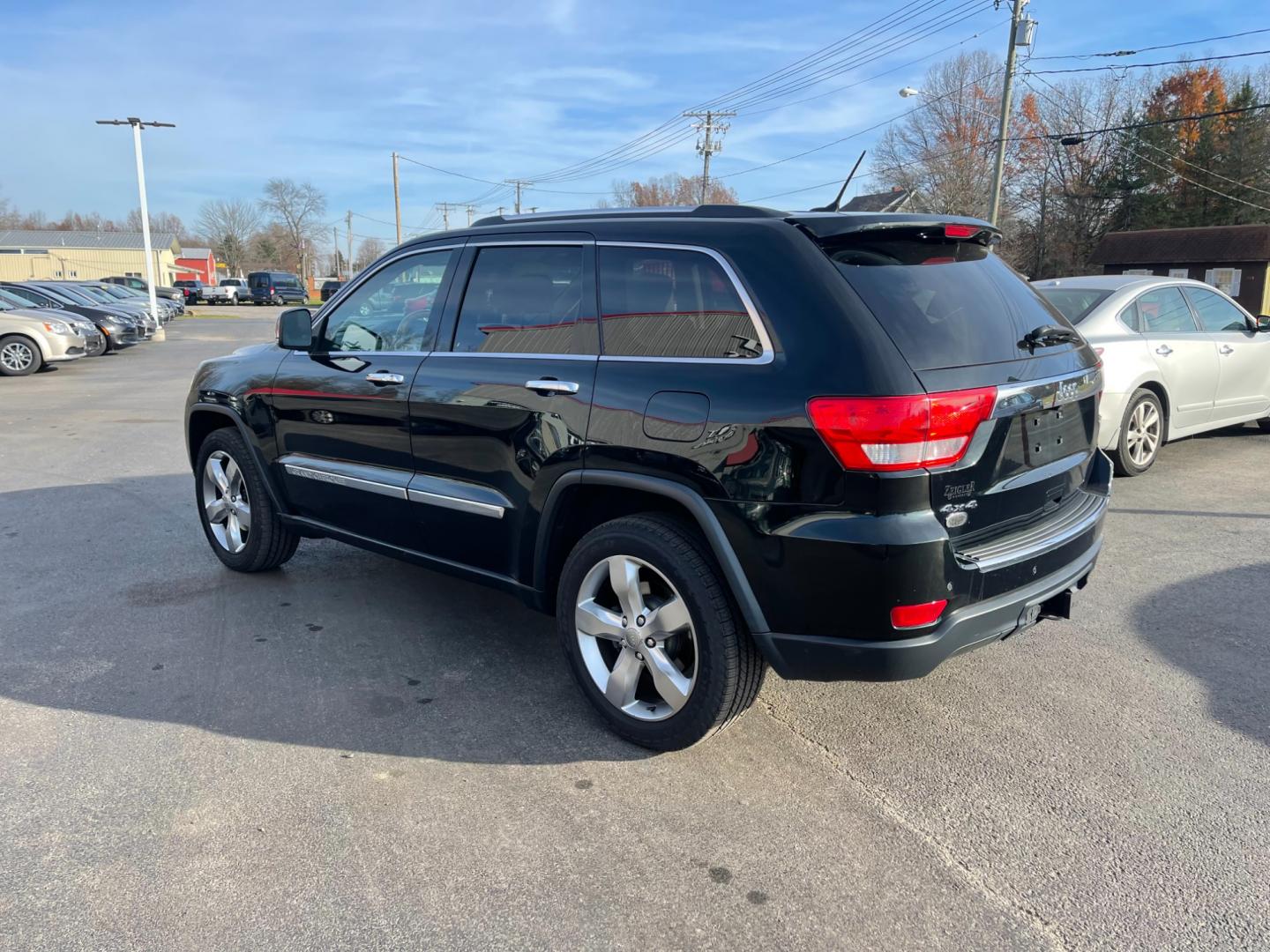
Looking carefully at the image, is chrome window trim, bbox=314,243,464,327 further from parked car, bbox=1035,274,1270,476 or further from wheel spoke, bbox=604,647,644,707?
parked car, bbox=1035,274,1270,476

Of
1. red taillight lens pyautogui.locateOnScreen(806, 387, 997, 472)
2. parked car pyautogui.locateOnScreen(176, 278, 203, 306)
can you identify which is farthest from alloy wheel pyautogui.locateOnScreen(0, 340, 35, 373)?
parked car pyautogui.locateOnScreen(176, 278, 203, 306)

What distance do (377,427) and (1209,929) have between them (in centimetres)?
346

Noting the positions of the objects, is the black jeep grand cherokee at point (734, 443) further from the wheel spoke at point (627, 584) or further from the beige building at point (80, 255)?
the beige building at point (80, 255)

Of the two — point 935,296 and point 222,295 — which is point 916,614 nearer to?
point 935,296

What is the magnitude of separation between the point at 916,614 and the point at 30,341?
18.3 metres

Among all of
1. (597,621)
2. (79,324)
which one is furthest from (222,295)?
(597,621)

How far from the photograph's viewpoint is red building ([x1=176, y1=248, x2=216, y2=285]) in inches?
3711

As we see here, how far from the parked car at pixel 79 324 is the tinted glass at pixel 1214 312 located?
59.3 ft

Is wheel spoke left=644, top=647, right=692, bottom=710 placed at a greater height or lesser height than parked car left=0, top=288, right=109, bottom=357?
lesser

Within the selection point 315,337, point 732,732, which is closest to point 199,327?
point 315,337

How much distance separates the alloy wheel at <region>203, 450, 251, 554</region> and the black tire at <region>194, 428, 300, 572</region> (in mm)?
42

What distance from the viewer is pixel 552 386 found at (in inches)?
133

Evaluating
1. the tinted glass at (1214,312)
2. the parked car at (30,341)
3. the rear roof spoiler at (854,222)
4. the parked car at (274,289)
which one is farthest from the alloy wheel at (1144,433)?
the parked car at (274,289)

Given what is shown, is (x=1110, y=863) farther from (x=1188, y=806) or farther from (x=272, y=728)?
(x=272, y=728)
